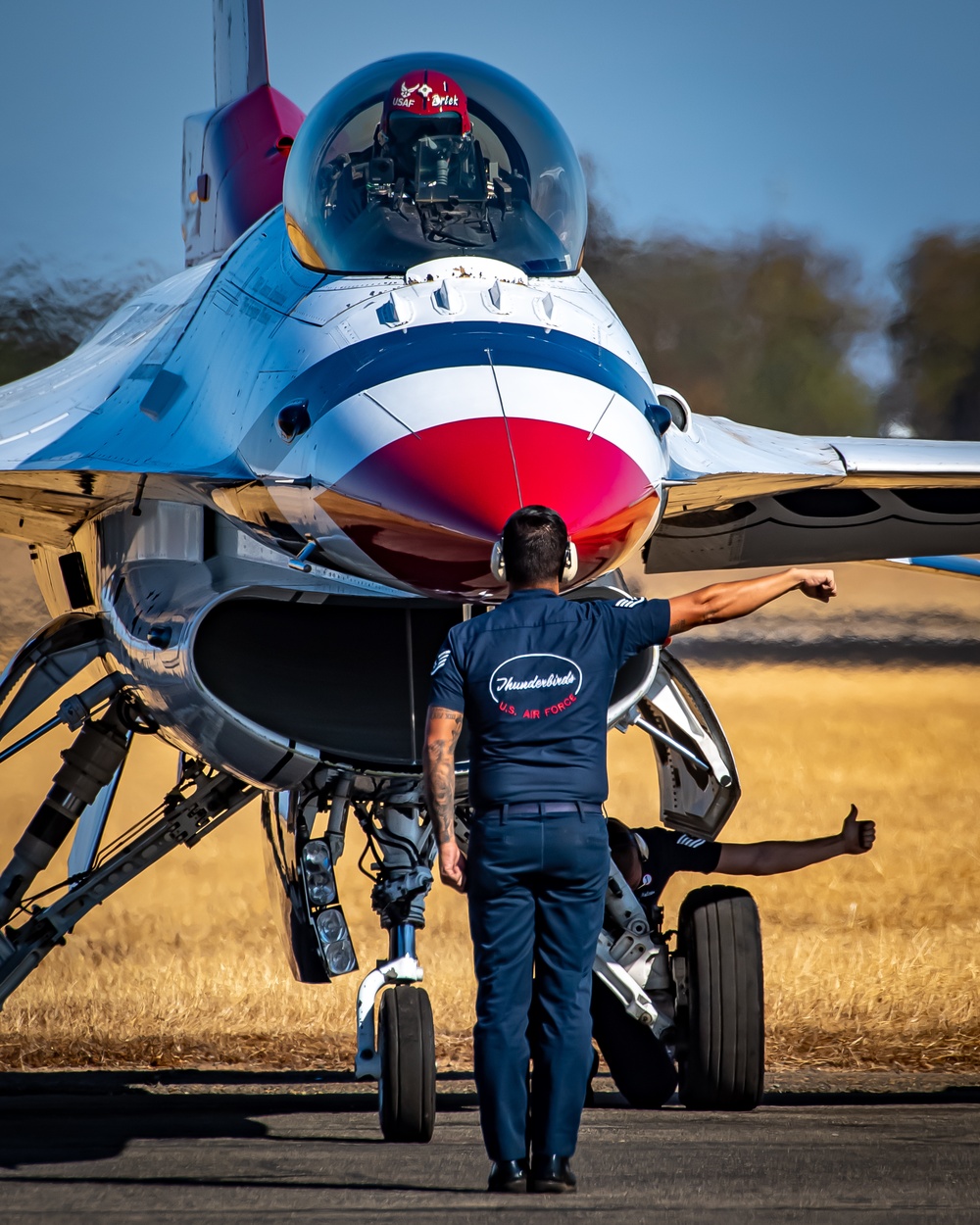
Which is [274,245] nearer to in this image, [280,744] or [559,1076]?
[280,744]

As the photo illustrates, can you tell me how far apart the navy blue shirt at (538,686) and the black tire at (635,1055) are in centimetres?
244

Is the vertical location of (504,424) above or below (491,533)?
above

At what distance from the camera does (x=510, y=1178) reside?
15.0 feet

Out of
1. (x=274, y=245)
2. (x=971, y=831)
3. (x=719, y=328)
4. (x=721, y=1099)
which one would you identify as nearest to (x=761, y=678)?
(x=971, y=831)

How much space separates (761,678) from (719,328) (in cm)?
395

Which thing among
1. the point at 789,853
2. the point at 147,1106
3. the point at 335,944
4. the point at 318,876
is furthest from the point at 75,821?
the point at 789,853

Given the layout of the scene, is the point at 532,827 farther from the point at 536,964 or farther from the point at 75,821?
the point at 75,821

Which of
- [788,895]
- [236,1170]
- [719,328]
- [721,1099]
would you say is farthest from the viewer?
[719,328]

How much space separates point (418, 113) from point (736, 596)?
6.93 ft

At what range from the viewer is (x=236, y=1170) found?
5316 millimetres

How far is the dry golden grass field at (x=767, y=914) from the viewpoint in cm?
950

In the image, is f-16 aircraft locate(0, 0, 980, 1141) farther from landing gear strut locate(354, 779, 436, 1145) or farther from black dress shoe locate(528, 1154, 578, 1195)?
black dress shoe locate(528, 1154, 578, 1195)

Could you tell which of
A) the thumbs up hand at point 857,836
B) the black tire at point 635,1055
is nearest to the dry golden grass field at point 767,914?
the thumbs up hand at point 857,836

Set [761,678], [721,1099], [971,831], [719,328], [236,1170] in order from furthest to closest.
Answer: [719,328] → [761,678] → [971,831] → [721,1099] → [236,1170]
